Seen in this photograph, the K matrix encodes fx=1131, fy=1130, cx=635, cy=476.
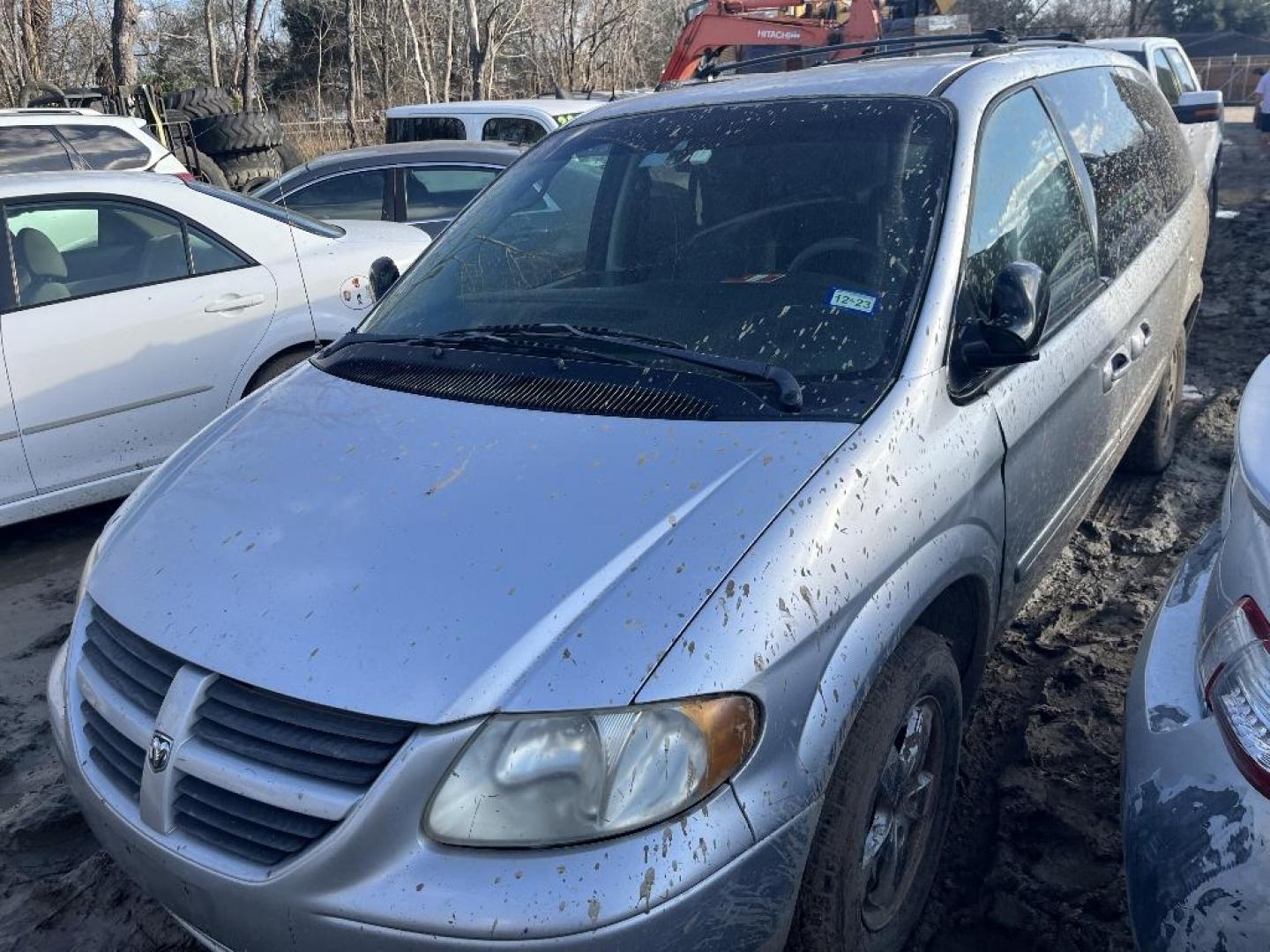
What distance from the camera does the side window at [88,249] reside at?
4.90 m

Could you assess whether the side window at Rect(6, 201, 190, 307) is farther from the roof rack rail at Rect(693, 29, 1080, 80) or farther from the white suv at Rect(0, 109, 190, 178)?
the white suv at Rect(0, 109, 190, 178)

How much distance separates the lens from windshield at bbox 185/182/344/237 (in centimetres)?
557

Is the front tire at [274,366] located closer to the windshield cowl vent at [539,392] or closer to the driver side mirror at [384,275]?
the driver side mirror at [384,275]

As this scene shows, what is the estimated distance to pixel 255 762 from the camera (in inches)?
75.2

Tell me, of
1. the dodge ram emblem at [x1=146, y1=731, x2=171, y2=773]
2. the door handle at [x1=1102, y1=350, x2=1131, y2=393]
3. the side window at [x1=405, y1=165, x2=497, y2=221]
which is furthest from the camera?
the side window at [x1=405, y1=165, x2=497, y2=221]

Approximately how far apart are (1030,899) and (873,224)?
5.39 feet

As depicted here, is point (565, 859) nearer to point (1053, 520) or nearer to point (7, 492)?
point (1053, 520)

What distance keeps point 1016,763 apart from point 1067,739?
201 mm

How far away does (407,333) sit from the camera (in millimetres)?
3078

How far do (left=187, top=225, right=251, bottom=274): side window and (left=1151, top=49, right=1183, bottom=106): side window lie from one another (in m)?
8.58

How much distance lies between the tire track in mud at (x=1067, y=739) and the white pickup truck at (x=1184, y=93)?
328cm

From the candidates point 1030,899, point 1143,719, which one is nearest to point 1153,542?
point 1030,899

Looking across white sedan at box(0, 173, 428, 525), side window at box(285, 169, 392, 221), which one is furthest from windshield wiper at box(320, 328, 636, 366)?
side window at box(285, 169, 392, 221)

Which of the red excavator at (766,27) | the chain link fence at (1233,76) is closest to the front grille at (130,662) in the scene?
the red excavator at (766,27)
